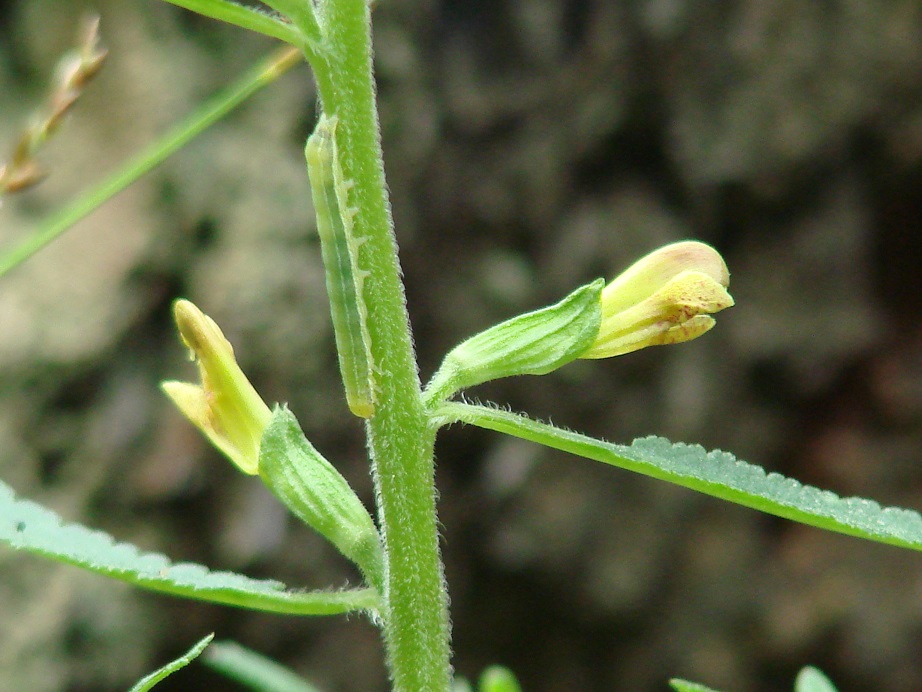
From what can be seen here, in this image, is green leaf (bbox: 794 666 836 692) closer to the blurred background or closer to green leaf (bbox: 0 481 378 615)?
green leaf (bbox: 0 481 378 615)

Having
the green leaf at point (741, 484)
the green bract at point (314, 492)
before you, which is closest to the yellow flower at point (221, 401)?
the green bract at point (314, 492)

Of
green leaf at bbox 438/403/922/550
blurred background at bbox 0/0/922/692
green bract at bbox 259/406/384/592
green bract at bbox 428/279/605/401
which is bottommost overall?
green bract at bbox 259/406/384/592

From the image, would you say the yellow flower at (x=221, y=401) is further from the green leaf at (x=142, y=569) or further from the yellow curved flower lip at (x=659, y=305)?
the yellow curved flower lip at (x=659, y=305)

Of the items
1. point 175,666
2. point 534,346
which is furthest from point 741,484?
point 175,666

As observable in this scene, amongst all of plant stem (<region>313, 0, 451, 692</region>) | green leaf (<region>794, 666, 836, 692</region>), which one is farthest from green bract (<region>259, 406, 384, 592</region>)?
green leaf (<region>794, 666, 836, 692</region>)

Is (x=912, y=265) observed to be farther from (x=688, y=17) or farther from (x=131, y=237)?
(x=131, y=237)

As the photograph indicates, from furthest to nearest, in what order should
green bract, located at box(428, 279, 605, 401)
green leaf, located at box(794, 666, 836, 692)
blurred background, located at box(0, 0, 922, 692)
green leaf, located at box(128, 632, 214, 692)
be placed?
blurred background, located at box(0, 0, 922, 692) < green leaf, located at box(794, 666, 836, 692) < green bract, located at box(428, 279, 605, 401) < green leaf, located at box(128, 632, 214, 692)
